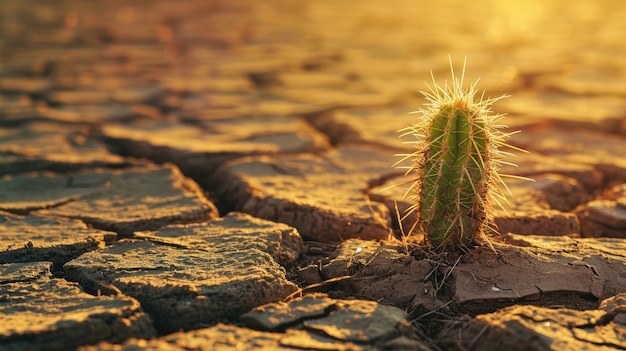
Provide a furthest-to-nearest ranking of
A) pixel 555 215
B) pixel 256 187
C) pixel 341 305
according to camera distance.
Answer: pixel 256 187 < pixel 555 215 < pixel 341 305

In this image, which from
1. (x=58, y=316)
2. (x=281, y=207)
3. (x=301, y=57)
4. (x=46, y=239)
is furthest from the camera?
(x=301, y=57)

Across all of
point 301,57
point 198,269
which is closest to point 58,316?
point 198,269

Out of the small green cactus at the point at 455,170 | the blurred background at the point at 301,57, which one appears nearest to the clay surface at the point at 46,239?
the small green cactus at the point at 455,170

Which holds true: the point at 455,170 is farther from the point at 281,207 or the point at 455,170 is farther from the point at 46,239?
the point at 46,239

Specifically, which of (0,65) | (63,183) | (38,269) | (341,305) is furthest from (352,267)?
(0,65)

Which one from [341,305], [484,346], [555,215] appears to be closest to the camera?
[484,346]

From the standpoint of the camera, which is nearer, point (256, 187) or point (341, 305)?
point (341, 305)

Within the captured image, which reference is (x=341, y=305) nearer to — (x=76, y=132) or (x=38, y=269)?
(x=38, y=269)

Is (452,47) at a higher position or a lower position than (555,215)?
higher
